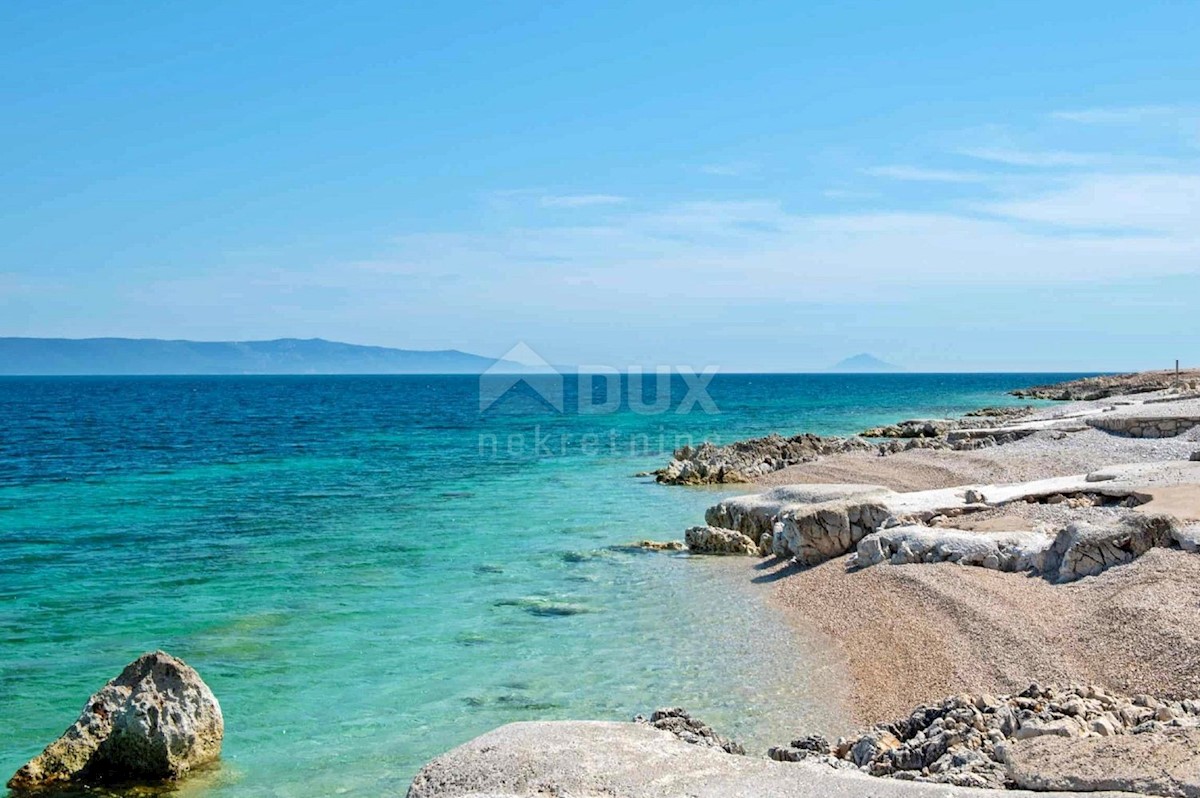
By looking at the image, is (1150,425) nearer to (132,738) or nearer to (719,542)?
(719,542)

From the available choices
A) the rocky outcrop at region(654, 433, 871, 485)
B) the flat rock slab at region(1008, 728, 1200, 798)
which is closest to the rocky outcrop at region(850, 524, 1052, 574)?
the flat rock slab at region(1008, 728, 1200, 798)

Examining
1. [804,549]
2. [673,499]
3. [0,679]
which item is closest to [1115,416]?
[673,499]

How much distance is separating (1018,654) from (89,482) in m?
29.3

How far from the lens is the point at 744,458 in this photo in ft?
108

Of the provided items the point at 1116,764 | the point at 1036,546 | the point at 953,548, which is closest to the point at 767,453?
the point at 953,548

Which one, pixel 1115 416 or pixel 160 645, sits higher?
pixel 1115 416

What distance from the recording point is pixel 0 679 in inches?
442

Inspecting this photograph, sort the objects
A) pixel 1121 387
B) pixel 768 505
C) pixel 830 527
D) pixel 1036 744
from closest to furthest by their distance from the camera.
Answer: pixel 1036 744
pixel 830 527
pixel 768 505
pixel 1121 387

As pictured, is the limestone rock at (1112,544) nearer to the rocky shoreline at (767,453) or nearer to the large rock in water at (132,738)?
the large rock in water at (132,738)

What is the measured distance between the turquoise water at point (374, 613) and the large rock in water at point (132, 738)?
15.2 inches

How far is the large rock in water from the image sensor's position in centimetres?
838

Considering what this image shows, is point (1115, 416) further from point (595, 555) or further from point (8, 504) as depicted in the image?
point (8, 504)

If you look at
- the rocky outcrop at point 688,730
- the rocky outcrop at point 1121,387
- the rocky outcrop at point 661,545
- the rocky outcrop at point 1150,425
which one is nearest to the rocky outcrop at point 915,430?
the rocky outcrop at point 1150,425

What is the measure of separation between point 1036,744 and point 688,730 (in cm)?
244
